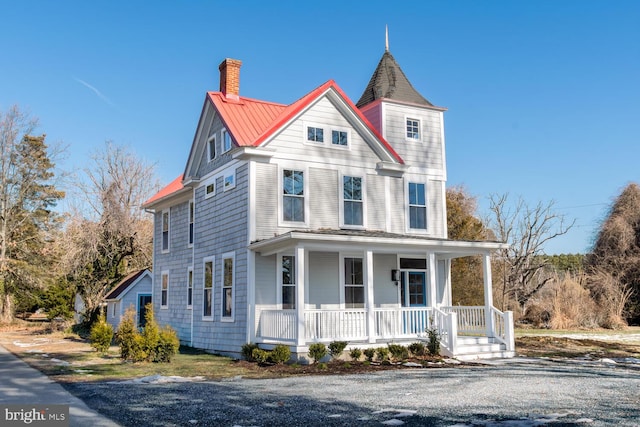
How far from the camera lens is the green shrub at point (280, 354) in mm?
13805

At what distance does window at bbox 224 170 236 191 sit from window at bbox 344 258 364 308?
4.03 metres

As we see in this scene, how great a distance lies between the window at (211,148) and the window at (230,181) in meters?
1.55

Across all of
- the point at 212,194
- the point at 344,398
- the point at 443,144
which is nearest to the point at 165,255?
the point at 212,194

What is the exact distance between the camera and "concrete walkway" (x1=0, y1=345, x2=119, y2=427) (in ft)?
23.5

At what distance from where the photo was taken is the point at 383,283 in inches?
→ 690

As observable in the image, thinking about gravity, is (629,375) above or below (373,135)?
below

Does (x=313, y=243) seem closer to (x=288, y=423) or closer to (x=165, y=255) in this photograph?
(x=288, y=423)

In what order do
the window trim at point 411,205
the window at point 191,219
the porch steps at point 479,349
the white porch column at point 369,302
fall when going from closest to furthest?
the white porch column at point 369,302 → the porch steps at point 479,349 → the window trim at point 411,205 → the window at point 191,219

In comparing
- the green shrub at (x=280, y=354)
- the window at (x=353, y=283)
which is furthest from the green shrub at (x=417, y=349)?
the green shrub at (x=280, y=354)

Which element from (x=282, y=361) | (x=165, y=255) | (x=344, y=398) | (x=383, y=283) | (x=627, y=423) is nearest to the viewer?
(x=627, y=423)

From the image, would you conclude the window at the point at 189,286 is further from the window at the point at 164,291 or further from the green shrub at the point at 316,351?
the green shrub at the point at 316,351

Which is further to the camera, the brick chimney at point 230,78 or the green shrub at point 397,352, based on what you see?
the brick chimney at point 230,78

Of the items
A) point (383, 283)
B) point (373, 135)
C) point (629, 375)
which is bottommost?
point (629, 375)

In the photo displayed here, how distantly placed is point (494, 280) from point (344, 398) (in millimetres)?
25851
